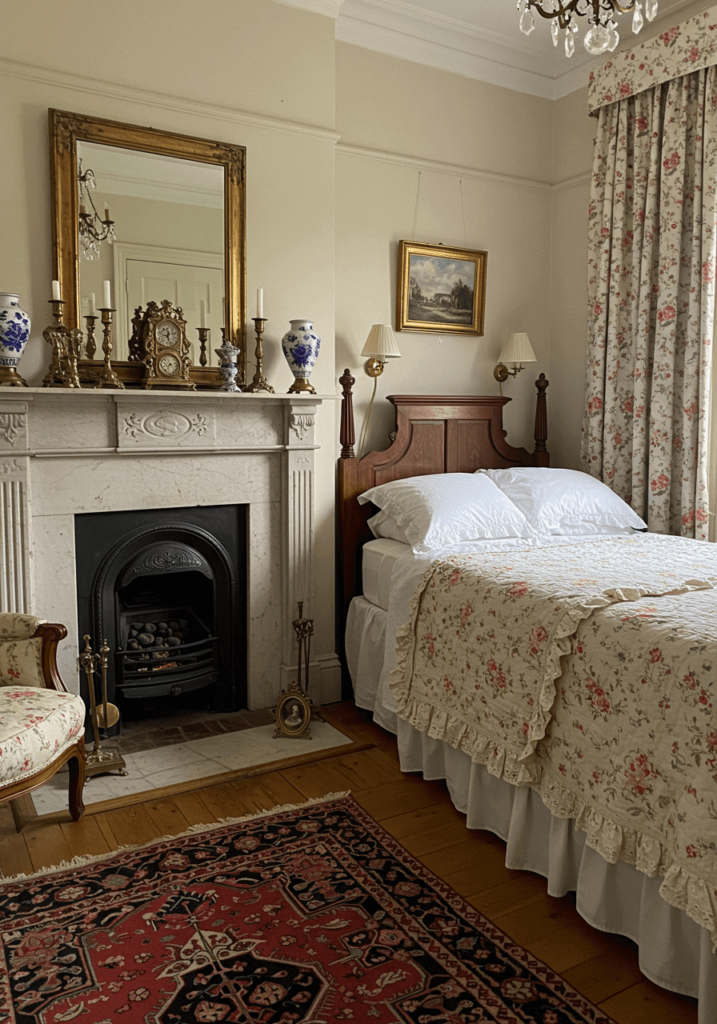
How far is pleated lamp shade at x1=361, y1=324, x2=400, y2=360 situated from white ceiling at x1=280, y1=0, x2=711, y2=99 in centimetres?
133

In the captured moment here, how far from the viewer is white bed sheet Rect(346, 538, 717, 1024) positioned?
1.69 m

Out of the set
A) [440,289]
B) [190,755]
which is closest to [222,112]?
[440,289]

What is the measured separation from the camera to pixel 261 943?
185cm

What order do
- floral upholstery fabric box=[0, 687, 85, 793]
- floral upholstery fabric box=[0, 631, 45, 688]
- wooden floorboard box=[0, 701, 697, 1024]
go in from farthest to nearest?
floral upholstery fabric box=[0, 631, 45, 688]
floral upholstery fabric box=[0, 687, 85, 793]
wooden floorboard box=[0, 701, 697, 1024]

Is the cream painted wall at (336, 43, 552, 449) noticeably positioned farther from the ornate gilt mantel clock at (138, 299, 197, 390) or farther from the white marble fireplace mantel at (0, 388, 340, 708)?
the ornate gilt mantel clock at (138, 299, 197, 390)

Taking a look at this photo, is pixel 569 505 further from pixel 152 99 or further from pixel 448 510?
pixel 152 99

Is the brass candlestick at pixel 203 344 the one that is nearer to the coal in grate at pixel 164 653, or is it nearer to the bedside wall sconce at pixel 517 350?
the coal in grate at pixel 164 653

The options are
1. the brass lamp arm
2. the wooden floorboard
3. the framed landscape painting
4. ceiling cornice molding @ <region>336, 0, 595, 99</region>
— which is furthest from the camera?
the brass lamp arm

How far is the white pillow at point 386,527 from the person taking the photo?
3.31m

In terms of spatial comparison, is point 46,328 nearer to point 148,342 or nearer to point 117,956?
point 148,342

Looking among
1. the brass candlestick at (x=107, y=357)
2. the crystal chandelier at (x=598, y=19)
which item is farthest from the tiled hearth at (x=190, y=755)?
the crystal chandelier at (x=598, y=19)

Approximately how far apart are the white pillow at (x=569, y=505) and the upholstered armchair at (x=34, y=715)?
2023 millimetres

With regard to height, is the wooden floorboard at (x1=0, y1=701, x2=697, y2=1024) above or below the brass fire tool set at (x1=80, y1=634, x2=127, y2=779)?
below

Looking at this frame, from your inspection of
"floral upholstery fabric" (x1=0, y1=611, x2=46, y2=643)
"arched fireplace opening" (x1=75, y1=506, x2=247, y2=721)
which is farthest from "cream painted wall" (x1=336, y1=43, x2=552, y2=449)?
"floral upholstery fabric" (x1=0, y1=611, x2=46, y2=643)
